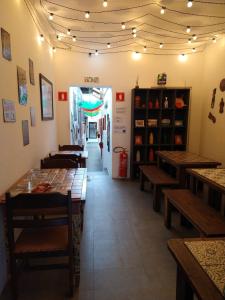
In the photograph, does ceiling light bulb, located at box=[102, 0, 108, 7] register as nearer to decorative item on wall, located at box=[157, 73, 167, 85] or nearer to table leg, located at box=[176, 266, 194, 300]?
decorative item on wall, located at box=[157, 73, 167, 85]

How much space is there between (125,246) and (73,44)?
3910 mm

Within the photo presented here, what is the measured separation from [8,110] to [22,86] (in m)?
0.56

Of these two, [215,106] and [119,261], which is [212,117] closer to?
[215,106]

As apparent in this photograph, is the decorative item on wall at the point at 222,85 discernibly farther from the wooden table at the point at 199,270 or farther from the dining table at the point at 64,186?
the wooden table at the point at 199,270

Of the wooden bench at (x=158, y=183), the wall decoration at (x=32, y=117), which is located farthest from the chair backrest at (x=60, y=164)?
the wooden bench at (x=158, y=183)

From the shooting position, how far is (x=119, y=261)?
2.25 metres

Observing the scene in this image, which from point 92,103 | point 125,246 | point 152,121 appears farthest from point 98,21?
point 92,103

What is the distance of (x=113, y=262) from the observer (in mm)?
2238

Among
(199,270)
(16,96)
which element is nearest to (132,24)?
(16,96)

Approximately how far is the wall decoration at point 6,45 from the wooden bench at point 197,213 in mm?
2349

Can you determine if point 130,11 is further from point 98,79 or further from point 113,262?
point 113,262

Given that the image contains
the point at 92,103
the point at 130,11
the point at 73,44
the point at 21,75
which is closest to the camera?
the point at 21,75

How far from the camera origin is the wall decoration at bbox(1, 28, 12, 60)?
6.56 feet

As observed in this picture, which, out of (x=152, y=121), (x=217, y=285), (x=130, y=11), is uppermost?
(x=130, y=11)
